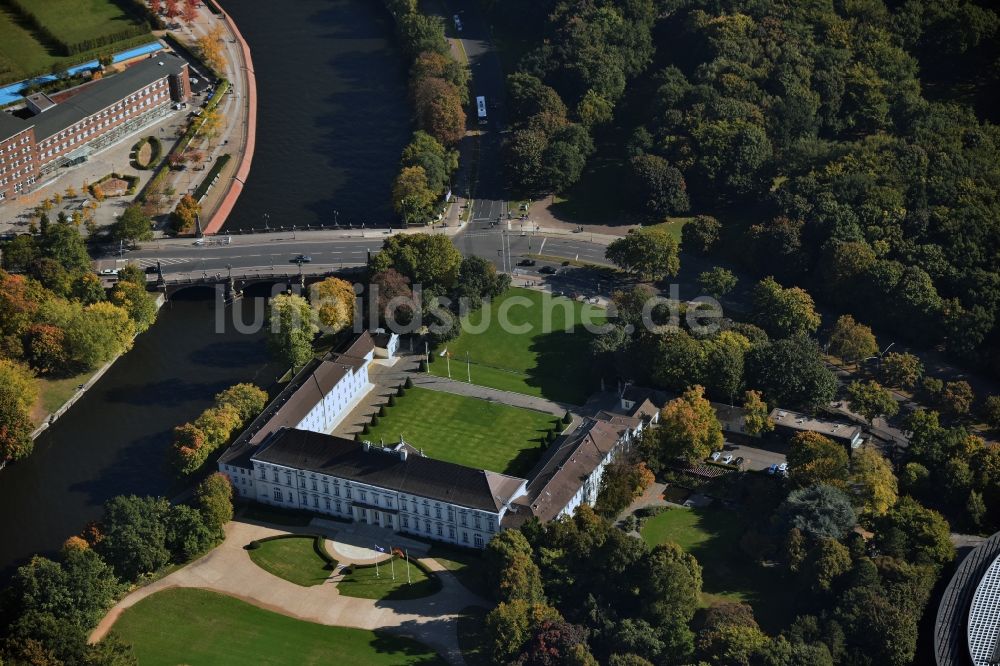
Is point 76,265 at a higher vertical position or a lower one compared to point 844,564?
higher

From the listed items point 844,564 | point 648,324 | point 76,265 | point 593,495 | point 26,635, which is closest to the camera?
point 26,635

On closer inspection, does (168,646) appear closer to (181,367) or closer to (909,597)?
(181,367)

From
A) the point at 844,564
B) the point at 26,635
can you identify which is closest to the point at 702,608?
the point at 844,564

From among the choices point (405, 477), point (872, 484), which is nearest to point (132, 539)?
point (405, 477)

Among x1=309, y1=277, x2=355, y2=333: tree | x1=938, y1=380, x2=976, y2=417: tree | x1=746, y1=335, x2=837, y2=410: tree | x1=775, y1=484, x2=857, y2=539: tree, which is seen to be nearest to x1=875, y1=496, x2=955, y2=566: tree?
x1=775, y1=484, x2=857, y2=539: tree

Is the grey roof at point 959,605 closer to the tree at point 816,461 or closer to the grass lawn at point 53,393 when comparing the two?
the tree at point 816,461
